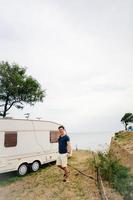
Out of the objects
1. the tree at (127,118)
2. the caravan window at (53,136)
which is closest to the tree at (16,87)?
the caravan window at (53,136)

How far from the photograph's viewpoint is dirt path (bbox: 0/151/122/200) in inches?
316

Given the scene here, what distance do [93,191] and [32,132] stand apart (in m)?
4.94

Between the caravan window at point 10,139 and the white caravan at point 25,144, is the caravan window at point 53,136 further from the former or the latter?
the caravan window at point 10,139

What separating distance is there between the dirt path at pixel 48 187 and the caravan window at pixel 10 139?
66.2 inches

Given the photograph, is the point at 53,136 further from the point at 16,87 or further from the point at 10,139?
the point at 16,87

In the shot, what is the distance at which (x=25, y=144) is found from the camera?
456 inches

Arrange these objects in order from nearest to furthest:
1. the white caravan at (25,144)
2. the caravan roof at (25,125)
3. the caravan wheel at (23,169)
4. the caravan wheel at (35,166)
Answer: the white caravan at (25,144), the caravan roof at (25,125), the caravan wheel at (23,169), the caravan wheel at (35,166)

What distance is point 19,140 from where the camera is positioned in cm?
1126

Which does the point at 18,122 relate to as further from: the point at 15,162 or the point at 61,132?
the point at 61,132

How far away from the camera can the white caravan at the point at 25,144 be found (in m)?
10.5

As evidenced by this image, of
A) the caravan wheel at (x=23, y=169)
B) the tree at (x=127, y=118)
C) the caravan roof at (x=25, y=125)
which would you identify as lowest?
the caravan wheel at (x=23, y=169)

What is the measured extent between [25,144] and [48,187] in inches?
124

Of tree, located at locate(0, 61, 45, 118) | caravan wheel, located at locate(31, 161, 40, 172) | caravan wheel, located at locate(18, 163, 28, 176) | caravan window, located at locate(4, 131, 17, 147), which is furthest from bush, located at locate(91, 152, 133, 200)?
tree, located at locate(0, 61, 45, 118)

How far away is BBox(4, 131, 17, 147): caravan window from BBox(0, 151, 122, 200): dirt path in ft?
5.52
